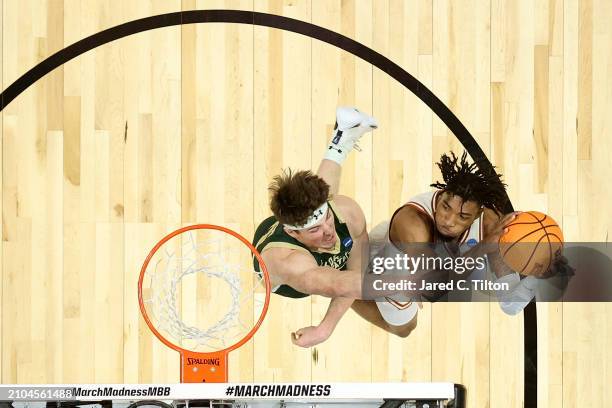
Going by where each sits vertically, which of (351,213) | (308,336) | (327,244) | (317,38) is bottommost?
(308,336)

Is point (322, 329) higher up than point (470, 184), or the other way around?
point (470, 184)

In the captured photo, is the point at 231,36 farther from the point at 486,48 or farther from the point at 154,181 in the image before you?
the point at 486,48

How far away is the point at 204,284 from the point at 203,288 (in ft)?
0.06

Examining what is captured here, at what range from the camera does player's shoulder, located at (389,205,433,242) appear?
131 inches

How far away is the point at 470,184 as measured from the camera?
3.34 metres

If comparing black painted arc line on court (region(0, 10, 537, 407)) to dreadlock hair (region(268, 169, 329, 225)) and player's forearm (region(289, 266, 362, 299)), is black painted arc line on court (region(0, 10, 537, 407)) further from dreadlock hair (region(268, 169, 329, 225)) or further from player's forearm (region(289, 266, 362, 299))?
A: player's forearm (region(289, 266, 362, 299))

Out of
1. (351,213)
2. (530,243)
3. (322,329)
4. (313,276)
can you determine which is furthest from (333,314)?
(530,243)

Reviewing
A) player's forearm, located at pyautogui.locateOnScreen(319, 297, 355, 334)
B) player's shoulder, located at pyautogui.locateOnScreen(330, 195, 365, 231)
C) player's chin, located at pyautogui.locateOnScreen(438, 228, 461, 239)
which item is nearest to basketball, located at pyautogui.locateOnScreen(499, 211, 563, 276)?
player's chin, located at pyautogui.locateOnScreen(438, 228, 461, 239)

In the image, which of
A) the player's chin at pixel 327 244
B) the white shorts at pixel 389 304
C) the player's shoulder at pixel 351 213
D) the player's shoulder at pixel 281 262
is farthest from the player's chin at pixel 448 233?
the player's shoulder at pixel 281 262

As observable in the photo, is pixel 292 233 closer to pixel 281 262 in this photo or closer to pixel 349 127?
pixel 281 262

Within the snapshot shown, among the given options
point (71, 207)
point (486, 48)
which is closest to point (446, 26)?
point (486, 48)

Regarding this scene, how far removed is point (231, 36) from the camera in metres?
3.34

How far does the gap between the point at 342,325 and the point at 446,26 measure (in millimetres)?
1377

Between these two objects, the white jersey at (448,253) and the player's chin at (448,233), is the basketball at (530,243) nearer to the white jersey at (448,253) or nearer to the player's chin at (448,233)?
the white jersey at (448,253)
